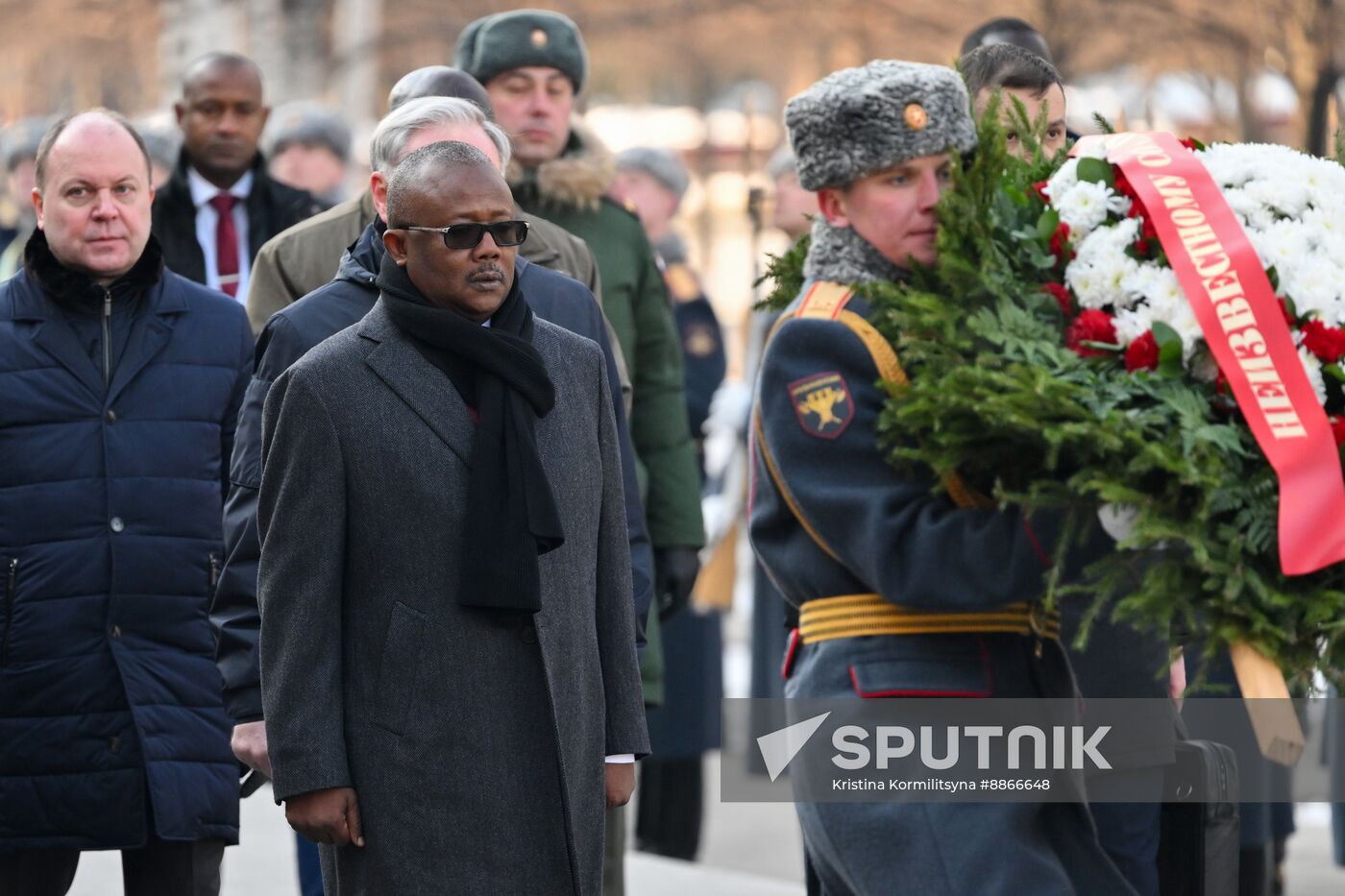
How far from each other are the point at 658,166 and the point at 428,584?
667 centimetres

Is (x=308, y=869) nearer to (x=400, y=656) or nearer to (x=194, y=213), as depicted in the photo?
(x=194, y=213)

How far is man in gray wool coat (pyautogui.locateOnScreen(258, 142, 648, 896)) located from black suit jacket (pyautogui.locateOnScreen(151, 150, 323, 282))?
10.1ft

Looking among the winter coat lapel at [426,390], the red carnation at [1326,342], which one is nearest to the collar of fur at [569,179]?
the winter coat lapel at [426,390]

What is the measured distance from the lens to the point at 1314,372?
13.5ft

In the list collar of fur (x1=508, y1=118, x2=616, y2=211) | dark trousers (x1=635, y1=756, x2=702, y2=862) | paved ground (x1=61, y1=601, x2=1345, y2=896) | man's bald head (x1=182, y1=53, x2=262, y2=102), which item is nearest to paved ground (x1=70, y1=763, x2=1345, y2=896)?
paved ground (x1=61, y1=601, x2=1345, y2=896)

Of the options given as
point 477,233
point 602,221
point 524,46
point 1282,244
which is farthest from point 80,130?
point 1282,244

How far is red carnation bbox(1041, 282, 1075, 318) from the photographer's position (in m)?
4.36

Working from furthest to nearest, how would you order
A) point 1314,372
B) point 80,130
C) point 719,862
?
point 719,862 → point 80,130 → point 1314,372

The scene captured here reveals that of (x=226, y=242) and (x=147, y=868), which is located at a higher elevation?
(x=226, y=242)

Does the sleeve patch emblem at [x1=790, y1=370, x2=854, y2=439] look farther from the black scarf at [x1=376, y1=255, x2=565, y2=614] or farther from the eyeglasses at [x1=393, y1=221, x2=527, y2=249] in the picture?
the eyeglasses at [x1=393, y1=221, x2=527, y2=249]

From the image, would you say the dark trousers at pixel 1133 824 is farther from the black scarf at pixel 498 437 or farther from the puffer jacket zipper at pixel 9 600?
the puffer jacket zipper at pixel 9 600

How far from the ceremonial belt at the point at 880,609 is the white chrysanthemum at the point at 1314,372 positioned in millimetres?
637

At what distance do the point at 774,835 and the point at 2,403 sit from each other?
5416 millimetres

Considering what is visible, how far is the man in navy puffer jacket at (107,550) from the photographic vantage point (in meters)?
5.48
